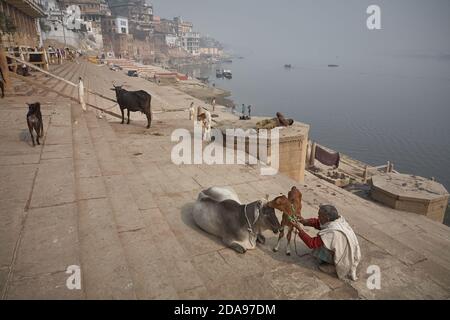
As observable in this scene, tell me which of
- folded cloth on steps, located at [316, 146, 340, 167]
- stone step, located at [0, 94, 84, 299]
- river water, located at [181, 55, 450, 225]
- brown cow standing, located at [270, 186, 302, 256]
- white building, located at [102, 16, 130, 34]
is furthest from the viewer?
white building, located at [102, 16, 130, 34]

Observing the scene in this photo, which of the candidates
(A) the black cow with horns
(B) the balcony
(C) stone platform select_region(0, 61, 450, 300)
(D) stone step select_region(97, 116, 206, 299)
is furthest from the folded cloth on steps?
(B) the balcony

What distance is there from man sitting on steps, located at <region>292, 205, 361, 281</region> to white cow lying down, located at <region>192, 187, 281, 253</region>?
1.62 feet

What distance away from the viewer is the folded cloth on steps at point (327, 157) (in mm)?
23125

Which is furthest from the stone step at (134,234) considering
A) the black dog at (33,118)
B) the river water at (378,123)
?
the river water at (378,123)

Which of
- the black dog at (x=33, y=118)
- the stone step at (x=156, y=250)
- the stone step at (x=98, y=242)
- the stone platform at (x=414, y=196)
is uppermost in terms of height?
the black dog at (x=33, y=118)

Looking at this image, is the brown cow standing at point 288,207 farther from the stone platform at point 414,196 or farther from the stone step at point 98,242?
the stone platform at point 414,196

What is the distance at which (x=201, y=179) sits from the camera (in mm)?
7590

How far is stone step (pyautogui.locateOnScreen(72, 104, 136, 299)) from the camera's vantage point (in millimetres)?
3336

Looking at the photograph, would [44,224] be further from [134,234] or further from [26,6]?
[26,6]

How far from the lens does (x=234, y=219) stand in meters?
4.70

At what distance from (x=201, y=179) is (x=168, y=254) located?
3487 millimetres

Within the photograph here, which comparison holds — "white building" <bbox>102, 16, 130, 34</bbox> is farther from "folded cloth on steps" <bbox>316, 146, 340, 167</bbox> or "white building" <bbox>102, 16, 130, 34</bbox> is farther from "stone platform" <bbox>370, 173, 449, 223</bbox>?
"stone platform" <bbox>370, 173, 449, 223</bbox>

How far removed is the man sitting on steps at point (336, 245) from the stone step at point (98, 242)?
246cm
